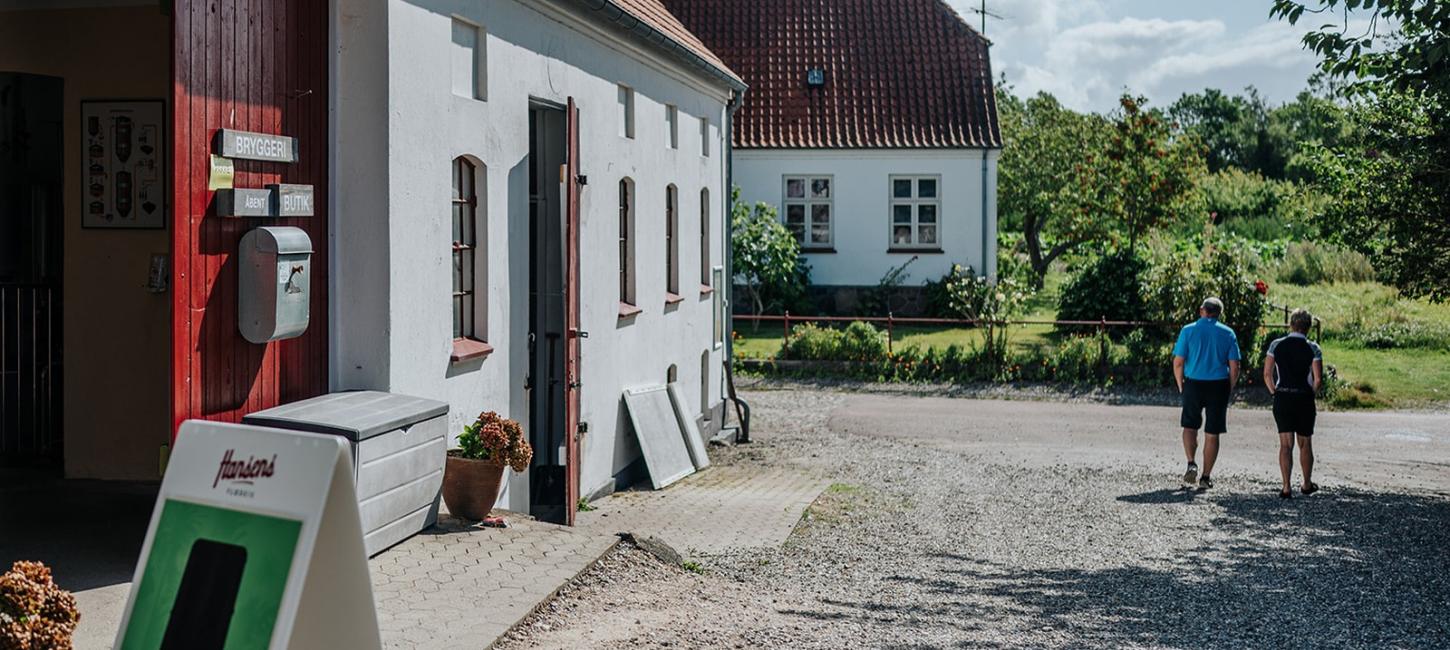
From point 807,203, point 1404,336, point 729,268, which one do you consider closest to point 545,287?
point 729,268

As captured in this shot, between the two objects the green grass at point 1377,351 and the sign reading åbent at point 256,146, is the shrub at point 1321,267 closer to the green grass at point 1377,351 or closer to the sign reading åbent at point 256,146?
the green grass at point 1377,351

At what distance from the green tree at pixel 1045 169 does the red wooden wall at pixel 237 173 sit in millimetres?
30040

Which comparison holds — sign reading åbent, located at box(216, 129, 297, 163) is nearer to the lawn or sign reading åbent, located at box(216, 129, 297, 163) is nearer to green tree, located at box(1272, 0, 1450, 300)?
green tree, located at box(1272, 0, 1450, 300)

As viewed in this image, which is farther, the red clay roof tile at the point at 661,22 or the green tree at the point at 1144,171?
the green tree at the point at 1144,171

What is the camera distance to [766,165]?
3400cm

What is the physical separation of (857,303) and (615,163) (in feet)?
64.4

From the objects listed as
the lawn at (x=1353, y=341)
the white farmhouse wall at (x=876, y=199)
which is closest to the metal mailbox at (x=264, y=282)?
the lawn at (x=1353, y=341)

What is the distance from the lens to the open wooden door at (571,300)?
11656 millimetres

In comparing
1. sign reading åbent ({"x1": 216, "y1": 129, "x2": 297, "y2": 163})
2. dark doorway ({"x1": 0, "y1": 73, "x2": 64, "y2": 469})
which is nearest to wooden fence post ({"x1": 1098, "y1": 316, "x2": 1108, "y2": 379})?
dark doorway ({"x1": 0, "y1": 73, "x2": 64, "y2": 469})

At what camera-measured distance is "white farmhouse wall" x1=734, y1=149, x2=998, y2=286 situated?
33.3m

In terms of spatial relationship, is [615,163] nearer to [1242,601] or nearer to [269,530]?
[1242,601]

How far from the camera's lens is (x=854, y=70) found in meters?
35.2

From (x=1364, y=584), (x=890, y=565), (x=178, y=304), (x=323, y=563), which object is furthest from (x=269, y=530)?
(x=1364, y=584)

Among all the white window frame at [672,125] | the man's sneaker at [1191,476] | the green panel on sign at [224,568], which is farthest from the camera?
the white window frame at [672,125]
